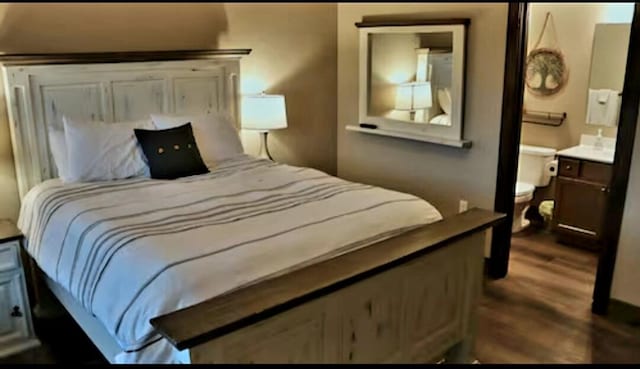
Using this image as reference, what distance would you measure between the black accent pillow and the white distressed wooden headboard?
1.27ft

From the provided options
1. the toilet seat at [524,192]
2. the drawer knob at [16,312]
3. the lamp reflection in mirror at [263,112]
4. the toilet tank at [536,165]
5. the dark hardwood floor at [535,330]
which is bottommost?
the dark hardwood floor at [535,330]

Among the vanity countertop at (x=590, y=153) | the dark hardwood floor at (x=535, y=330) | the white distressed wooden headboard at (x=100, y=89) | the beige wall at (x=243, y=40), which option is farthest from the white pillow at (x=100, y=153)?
the vanity countertop at (x=590, y=153)

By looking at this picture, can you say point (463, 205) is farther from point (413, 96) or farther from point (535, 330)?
point (535, 330)

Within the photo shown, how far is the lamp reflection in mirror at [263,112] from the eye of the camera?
398 cm

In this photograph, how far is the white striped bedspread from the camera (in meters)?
1.99

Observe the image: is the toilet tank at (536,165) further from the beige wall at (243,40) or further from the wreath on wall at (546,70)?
the beige wall at (243,40)

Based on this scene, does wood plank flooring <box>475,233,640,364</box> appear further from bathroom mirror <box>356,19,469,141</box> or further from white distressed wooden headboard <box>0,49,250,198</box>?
white distressed wooden headboard <box>0,49,250,198</box>

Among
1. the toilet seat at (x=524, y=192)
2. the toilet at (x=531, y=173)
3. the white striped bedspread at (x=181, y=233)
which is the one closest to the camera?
the white striped bedspread at (x=181, y=233)

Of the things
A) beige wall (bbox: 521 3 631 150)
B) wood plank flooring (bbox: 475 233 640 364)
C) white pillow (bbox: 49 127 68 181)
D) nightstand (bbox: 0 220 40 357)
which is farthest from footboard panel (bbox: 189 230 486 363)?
beige wall (bbox: 521 3 631 150)

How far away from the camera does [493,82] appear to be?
12.0ft

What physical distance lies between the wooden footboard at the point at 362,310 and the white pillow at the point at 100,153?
5.34 ft

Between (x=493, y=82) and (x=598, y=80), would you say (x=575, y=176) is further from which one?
(x=493, y=82)

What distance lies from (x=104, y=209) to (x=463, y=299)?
1676mm

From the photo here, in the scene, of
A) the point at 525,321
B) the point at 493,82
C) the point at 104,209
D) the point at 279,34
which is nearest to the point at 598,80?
the point at 493,82
